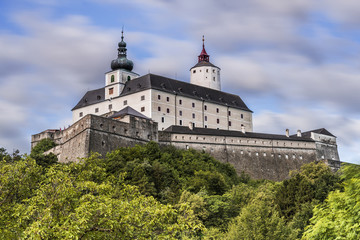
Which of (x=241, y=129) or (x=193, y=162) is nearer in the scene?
(x=193, y=162)

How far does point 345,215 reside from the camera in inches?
559

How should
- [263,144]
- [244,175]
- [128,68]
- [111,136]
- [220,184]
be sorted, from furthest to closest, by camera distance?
[128,68], [263,144], [244,175], [111,136], [220,184]

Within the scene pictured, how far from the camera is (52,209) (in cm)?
1582

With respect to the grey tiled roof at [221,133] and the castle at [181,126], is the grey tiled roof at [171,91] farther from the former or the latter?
the grey tiled roof at [221,133]

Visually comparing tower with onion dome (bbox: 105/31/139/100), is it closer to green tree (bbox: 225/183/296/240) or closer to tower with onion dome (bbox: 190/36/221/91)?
tower with onion dome (bbox: 190/36/221/91)

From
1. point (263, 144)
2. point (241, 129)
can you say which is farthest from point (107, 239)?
point (241, 129)

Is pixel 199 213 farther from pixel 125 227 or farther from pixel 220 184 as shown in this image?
pixel 125 227

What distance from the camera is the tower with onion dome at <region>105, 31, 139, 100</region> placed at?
7075 cm

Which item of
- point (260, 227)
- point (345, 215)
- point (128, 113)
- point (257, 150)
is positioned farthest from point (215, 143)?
point (345, 215)

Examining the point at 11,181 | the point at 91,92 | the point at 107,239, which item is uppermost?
the point at 91,92

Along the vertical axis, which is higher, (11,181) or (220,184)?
(220,184)

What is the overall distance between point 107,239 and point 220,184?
1374 inches

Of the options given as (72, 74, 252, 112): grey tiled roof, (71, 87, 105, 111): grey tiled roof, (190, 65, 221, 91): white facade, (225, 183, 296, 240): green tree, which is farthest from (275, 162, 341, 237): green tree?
(190, 65, 221, 91): white facade

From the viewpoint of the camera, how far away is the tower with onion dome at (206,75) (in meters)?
79.1
